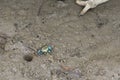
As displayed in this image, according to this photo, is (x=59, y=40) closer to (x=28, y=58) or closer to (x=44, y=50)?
(x=44, y=50)

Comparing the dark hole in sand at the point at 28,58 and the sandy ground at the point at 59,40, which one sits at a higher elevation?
the sandy ground at the point at 59,40

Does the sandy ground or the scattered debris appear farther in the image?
the scattered debris

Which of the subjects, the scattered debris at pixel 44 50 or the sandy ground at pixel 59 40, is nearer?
the sandy ground at pixel 59 40

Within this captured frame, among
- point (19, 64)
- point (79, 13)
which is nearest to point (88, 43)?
point (79, 13)

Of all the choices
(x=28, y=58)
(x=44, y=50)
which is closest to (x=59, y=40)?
(x=44, y=50)

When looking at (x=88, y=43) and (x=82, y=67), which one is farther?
(x=88, y=43)

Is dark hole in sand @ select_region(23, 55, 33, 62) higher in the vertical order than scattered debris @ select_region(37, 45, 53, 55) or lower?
lower

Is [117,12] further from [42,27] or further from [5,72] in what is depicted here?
[5,72]

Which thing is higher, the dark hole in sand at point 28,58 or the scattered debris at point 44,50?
the scattered debris at point 44,50
